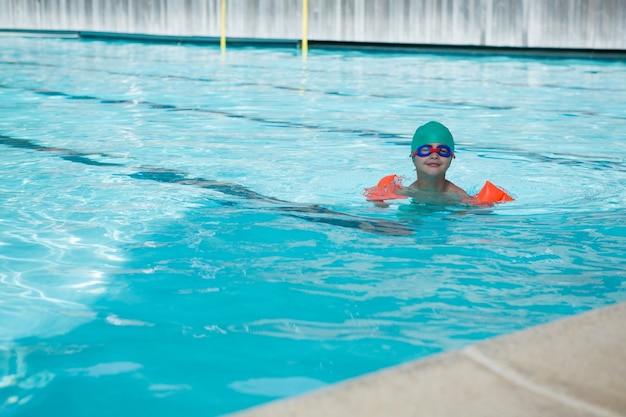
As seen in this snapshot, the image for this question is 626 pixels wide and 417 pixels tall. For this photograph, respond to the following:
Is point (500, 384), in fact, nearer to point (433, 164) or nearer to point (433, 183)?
point (433, 164)

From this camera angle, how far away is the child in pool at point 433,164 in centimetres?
497

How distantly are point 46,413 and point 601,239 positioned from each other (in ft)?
9.59

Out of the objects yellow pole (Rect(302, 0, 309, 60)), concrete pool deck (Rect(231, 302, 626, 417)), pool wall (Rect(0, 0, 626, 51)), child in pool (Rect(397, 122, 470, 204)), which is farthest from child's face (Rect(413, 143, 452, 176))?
yellow pole (Rect(302, 0, 309, 60))

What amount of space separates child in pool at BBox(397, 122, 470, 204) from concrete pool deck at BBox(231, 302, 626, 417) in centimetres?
307

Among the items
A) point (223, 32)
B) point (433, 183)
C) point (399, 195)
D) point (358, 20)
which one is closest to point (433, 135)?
point (433, 183)

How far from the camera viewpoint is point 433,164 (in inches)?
197

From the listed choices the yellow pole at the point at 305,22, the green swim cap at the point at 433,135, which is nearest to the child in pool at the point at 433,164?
the green swim cap at the point at 433,135

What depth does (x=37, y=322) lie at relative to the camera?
315 centimetres

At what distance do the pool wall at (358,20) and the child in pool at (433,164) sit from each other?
14.0 metres

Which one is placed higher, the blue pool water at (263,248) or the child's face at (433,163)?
the child's face at (433,163)

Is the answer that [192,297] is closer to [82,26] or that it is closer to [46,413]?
[46,413]

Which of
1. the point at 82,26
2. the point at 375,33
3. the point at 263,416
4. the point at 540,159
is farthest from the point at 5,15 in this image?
the point at 263,416

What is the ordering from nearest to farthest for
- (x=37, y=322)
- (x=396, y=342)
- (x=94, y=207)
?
(x=396, y=342)
(x=37, y=322)
(x=94, y=207)

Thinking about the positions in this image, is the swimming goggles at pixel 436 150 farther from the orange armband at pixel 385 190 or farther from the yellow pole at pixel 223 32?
the yellow pole at pixel 223 32
